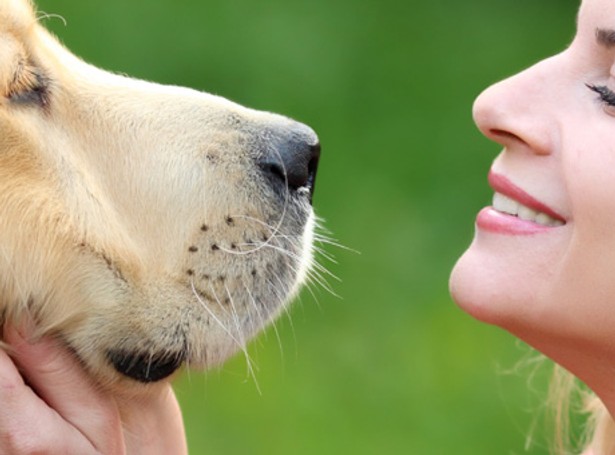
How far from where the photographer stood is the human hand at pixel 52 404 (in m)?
3.34

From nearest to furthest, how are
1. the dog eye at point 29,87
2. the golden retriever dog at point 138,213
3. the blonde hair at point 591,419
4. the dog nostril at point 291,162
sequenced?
the golden retriever dog at point 138,213, the dog eye at point 29,87, the dog nostril at point 291,162, the blonde hair at point 591,419

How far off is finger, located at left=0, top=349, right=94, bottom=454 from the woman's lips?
4.24 ft

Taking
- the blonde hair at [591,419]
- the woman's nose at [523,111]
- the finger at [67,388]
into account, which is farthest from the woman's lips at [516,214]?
the finger at [67,388]

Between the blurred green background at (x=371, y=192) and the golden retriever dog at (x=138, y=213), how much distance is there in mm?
2657

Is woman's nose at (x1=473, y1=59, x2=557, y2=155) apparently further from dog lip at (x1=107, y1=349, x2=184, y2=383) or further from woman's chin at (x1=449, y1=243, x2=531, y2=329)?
dog lip at (x1=107, y1=349, x2=184, y2=383)

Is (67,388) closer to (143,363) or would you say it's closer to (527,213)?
(143,363)

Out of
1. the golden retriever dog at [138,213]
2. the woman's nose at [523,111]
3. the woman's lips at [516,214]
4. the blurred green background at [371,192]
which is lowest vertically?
the blurred green background at [371,192]

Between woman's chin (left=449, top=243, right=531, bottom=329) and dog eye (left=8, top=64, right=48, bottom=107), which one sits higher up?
dog eye (left=8, top=64, right=48, bottom=107)

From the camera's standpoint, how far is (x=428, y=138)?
982 centimetres

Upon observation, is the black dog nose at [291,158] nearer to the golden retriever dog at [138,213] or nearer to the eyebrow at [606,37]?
the golden retriever dog at [138,213]

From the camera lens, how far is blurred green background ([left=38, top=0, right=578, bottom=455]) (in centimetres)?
741

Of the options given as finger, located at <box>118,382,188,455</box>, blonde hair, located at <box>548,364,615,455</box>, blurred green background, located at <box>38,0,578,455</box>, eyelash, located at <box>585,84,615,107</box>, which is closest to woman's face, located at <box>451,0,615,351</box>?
eyelash, located at <box>585,84,615,107</box>

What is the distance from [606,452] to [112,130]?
186 cm

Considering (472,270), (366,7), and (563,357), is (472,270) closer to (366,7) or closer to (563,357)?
(563,357)
